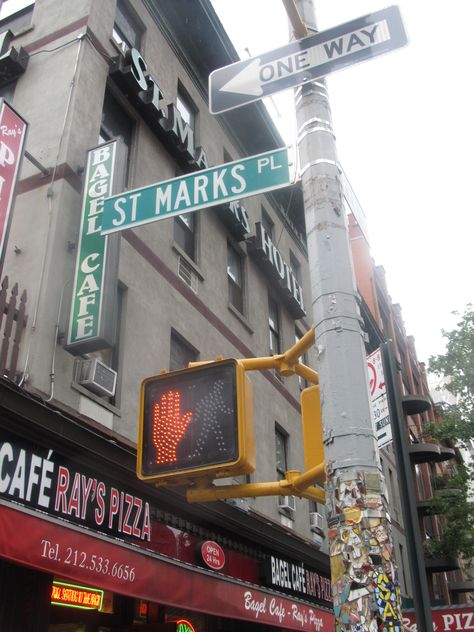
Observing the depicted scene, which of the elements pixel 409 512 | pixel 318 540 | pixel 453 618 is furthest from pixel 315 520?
pixel 409 512

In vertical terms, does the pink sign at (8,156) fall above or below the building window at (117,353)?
above

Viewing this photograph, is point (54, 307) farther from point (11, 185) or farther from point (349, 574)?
point (349, 574)

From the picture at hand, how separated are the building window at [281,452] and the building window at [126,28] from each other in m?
9.43

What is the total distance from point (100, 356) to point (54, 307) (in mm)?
1279

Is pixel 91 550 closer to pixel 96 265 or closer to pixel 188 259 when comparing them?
pixel 96 265

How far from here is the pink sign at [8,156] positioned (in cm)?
788

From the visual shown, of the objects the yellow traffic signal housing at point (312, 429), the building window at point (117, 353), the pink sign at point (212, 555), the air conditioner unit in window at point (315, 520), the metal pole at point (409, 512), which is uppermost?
the building window at point (117, 353)

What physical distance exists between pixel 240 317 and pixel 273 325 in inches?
113

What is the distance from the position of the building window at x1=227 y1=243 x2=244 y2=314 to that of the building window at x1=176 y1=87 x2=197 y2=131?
10.1 ft

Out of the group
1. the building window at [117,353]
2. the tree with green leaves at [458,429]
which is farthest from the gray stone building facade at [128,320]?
the tree with green leaves at [458,429]

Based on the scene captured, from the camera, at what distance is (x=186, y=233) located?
13891 millimetres

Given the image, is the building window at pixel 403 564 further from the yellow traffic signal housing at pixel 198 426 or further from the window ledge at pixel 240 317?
the yellow traffic signal housing at pixel 198 426

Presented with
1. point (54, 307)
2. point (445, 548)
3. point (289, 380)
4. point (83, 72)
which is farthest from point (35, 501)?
point (445, 548)

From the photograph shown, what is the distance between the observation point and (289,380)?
58.5 feet
